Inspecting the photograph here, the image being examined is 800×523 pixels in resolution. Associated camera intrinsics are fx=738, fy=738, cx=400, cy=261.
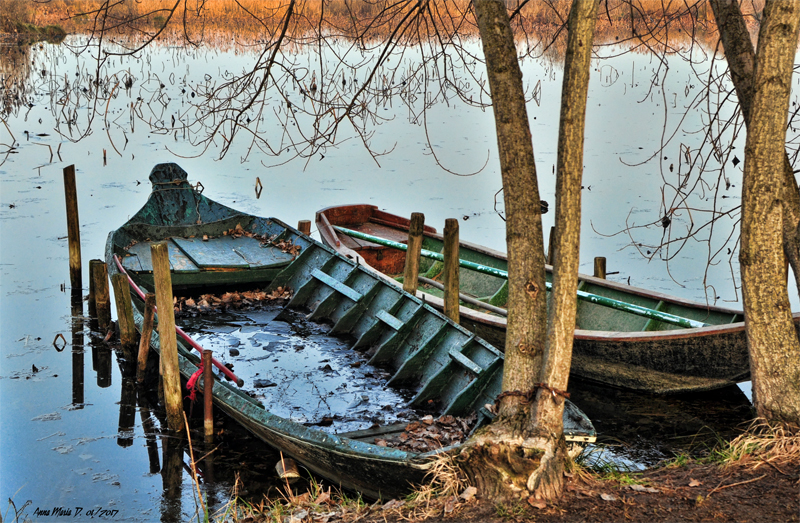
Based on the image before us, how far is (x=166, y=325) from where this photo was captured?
298 inches

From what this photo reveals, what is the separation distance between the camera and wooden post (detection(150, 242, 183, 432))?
7.57 metres

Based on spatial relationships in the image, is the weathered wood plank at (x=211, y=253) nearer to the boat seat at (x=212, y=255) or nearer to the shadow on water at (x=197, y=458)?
the boat seat at (x=212, y=255)

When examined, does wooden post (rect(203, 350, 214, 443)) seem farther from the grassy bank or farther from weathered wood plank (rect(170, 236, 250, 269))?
weathered wood plank (rect(170, 236, 250, 269))

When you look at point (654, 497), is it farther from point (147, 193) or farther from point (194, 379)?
point (147, 193)

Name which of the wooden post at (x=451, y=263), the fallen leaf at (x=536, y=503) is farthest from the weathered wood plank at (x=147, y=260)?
the fallen leaf at (x=536, y=503)

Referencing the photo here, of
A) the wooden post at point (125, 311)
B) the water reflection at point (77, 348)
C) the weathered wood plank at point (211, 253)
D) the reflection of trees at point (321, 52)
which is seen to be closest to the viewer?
the reflection of trees at point (321, 52)

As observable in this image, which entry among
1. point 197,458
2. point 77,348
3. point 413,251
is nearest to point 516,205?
point 413,251

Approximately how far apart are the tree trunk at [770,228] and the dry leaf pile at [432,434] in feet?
8.16

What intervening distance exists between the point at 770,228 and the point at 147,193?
15634mm

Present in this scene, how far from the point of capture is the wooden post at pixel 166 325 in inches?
298

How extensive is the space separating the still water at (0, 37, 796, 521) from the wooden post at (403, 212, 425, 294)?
1623mm

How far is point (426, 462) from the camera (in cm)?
554

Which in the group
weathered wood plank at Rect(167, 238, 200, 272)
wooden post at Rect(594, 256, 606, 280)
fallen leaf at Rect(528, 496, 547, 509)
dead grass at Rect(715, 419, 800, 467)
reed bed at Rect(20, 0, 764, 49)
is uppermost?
reed bed at Rect(20, 0, 764, 49)

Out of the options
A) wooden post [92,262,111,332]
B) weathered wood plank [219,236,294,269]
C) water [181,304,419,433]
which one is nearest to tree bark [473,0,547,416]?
water [181,304,419,433]
